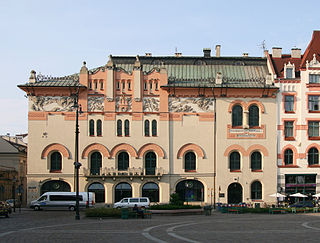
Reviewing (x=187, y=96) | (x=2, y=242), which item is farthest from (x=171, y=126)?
(x=2, y=242)

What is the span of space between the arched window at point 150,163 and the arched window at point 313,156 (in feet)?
60.2

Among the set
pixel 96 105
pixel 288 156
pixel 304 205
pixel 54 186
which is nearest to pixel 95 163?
pixel 54 186

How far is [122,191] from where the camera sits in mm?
61156

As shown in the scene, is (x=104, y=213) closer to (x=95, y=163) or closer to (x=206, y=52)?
(x=95, y=163)

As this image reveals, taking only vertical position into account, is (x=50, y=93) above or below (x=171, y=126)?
above

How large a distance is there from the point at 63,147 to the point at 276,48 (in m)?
29.2

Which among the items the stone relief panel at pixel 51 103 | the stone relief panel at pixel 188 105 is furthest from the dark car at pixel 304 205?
the stone relief panel at pixel 51 103

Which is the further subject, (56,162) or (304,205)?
(56,162)

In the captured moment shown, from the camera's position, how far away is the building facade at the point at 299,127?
62375 millimetres

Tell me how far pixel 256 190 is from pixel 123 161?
1586 centimetres

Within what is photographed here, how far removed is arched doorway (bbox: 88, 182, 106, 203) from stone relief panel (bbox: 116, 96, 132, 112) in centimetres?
900

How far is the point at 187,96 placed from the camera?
62406 millimetres

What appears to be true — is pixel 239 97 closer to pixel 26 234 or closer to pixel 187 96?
pixel 187 96

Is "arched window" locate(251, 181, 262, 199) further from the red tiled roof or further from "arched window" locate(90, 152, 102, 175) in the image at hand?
"arched window" locate(90, 152, 102, 175)
